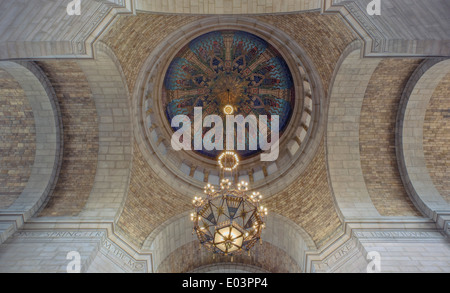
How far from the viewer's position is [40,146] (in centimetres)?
859

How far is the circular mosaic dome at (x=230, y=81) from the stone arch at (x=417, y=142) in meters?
3.28

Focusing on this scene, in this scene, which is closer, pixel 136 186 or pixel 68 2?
pixel 68 2

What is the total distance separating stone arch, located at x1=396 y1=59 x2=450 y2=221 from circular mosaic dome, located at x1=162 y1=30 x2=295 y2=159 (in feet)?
10.7

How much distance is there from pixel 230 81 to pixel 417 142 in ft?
18.7

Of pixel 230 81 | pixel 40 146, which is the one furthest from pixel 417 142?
pixel 40 146

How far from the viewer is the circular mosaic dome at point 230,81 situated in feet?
32.4

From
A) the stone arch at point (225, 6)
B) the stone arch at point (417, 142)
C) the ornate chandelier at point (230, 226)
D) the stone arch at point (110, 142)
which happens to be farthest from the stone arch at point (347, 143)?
the stone arch at point (110, 142)

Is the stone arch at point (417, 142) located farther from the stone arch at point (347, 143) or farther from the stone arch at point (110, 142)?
the stone arch at point (110, 142)

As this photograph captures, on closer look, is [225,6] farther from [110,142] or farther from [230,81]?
[110,142]

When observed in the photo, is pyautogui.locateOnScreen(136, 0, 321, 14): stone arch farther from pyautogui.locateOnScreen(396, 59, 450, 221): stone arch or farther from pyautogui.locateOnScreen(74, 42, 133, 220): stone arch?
pyautogui.locateOnScreen(396, 59, 450, 221): stone arch

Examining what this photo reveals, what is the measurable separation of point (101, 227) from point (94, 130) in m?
2.65
